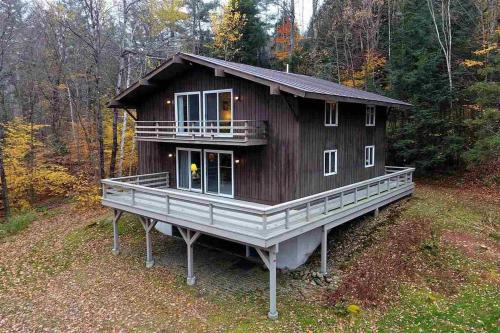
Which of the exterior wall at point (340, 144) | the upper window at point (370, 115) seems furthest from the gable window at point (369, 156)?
the upper window at point (370, 115)

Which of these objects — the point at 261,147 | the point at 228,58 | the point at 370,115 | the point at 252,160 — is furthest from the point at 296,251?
the point at 228,58

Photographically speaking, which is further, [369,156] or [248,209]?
[369,156]

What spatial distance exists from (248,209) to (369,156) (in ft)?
30.4

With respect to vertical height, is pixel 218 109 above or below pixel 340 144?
above

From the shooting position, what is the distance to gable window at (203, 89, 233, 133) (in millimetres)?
13172

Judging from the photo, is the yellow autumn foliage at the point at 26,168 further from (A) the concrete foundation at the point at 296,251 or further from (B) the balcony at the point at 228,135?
(A) the concrete foundation at the point at 296,251

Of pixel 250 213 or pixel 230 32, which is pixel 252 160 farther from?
pixel 230 32

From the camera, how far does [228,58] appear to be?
29281 mm

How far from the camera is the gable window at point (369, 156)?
16188 millimetres

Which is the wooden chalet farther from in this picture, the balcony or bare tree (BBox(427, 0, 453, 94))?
bare tree (BBox(427, 0, 453, 94))

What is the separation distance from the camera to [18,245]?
1548cm

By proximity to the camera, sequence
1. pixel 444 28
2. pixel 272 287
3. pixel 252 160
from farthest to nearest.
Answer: pixel 444 28, pixel 252 160, pixel 272 287

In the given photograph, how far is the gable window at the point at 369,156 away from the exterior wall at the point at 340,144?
203mm

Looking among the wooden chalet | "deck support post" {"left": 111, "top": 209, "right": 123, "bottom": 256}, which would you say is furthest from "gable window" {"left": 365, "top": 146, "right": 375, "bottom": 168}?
"deck support post" {"left": 111, "top": 209, "right": 123, "bottom": 256}
